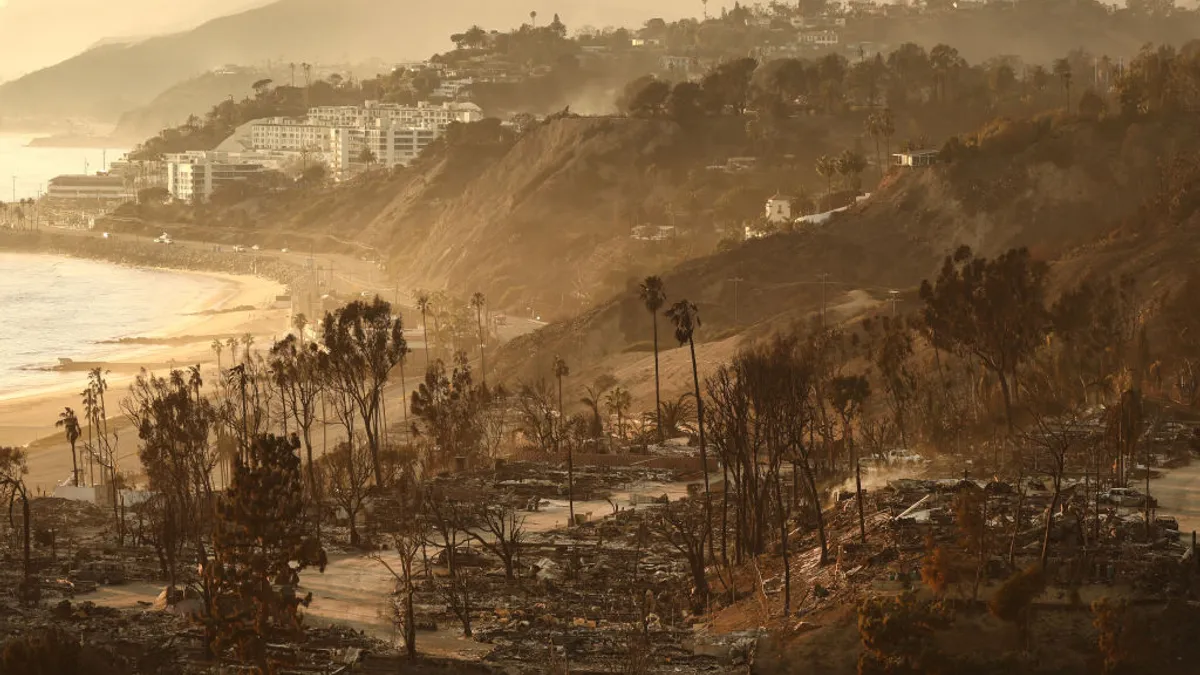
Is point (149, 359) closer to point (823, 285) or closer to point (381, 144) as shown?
point (823, 285)

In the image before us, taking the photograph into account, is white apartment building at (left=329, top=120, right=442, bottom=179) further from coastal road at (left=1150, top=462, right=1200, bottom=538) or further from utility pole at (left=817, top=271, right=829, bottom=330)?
coastal road at (left=1150, top=462, right=1200, bottom=538)

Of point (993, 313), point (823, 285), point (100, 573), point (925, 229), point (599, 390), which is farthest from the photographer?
point (925, 229)

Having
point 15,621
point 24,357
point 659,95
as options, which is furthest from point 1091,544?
point 659,95

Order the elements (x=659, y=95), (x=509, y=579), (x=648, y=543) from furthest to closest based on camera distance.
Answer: (x=659, y=95), (x=648, y=543), (x=509, y=579)

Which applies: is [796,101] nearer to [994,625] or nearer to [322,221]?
[322,221]

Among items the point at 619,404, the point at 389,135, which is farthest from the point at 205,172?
the point at 619,404

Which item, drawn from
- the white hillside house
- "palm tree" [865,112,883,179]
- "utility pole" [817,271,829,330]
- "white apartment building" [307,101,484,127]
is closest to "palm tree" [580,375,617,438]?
"utility pole" [817,271,829,330]
